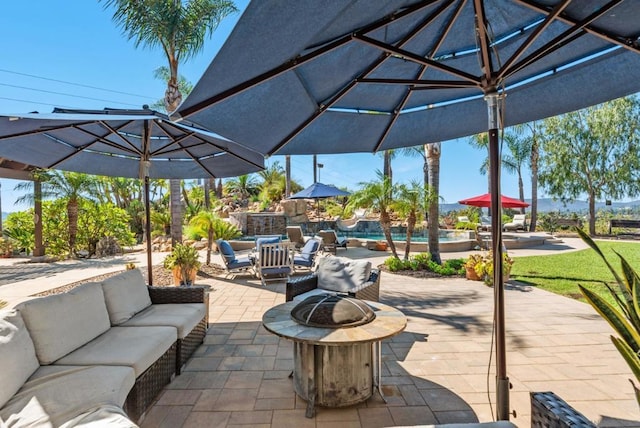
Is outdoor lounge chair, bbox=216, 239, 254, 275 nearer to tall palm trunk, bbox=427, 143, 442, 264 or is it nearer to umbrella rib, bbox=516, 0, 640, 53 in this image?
tall palm trunk, bbox=427, 143, 442, 264

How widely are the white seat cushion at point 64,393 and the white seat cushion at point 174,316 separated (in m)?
0.91

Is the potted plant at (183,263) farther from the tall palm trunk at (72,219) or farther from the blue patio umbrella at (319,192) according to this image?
the tall palm trunk at (72,219)

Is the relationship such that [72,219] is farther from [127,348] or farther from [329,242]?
[127,348]

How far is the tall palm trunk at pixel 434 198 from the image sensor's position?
344 inches

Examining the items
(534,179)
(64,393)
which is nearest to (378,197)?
(64,393)

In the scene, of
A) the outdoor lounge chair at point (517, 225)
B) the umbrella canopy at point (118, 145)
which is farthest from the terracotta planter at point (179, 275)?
the outdoor lounge chair at point (517, 225)

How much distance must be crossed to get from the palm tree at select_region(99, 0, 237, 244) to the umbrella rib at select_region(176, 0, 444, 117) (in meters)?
7.29

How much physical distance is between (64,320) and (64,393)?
2.70 ft

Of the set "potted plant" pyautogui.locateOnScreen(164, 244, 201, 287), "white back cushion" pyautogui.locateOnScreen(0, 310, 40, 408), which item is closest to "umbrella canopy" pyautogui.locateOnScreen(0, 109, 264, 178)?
"potted plant" pyautogui.locateOnScreen(164, 244, 201, 287)

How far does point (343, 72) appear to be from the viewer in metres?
2.80

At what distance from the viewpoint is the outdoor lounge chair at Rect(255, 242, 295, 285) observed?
23.9 feet

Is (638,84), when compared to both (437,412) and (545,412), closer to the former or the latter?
(545,412)

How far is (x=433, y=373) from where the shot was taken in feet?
10.6

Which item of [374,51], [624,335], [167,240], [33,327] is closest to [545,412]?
[624,335]
